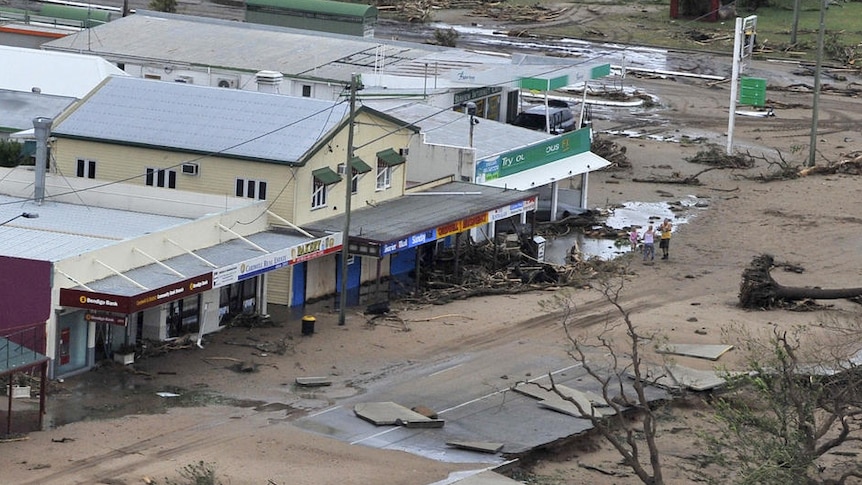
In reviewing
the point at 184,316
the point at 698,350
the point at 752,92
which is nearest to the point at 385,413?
the point at 184,316

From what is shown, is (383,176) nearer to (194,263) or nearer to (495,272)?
(495,272)

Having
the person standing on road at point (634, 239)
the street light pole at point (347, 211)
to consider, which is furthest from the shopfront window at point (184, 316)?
the person standing on road at point (634, 239)

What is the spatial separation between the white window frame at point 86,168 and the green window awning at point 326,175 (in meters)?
5.88

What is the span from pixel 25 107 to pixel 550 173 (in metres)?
16.1

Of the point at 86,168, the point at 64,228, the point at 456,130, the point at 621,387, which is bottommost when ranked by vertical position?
the point at 64,228

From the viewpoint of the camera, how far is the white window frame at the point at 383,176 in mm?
47750

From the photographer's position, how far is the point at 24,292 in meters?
35.7

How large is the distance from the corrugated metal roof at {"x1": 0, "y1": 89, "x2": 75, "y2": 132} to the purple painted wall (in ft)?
52.3

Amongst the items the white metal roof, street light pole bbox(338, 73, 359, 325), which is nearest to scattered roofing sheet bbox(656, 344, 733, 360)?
street light pole bbox(338, 73, 359, 325)

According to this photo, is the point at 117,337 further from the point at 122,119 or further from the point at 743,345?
the point at 743,345

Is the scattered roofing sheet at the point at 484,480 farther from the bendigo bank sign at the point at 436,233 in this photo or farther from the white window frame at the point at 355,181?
the white window frame at the point at 355,181

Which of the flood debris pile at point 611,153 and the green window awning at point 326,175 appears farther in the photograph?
Result: the flood debris pile at point 611,153

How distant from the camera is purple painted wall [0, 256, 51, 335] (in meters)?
35.5

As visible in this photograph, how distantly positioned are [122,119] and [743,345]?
56.3 feet
